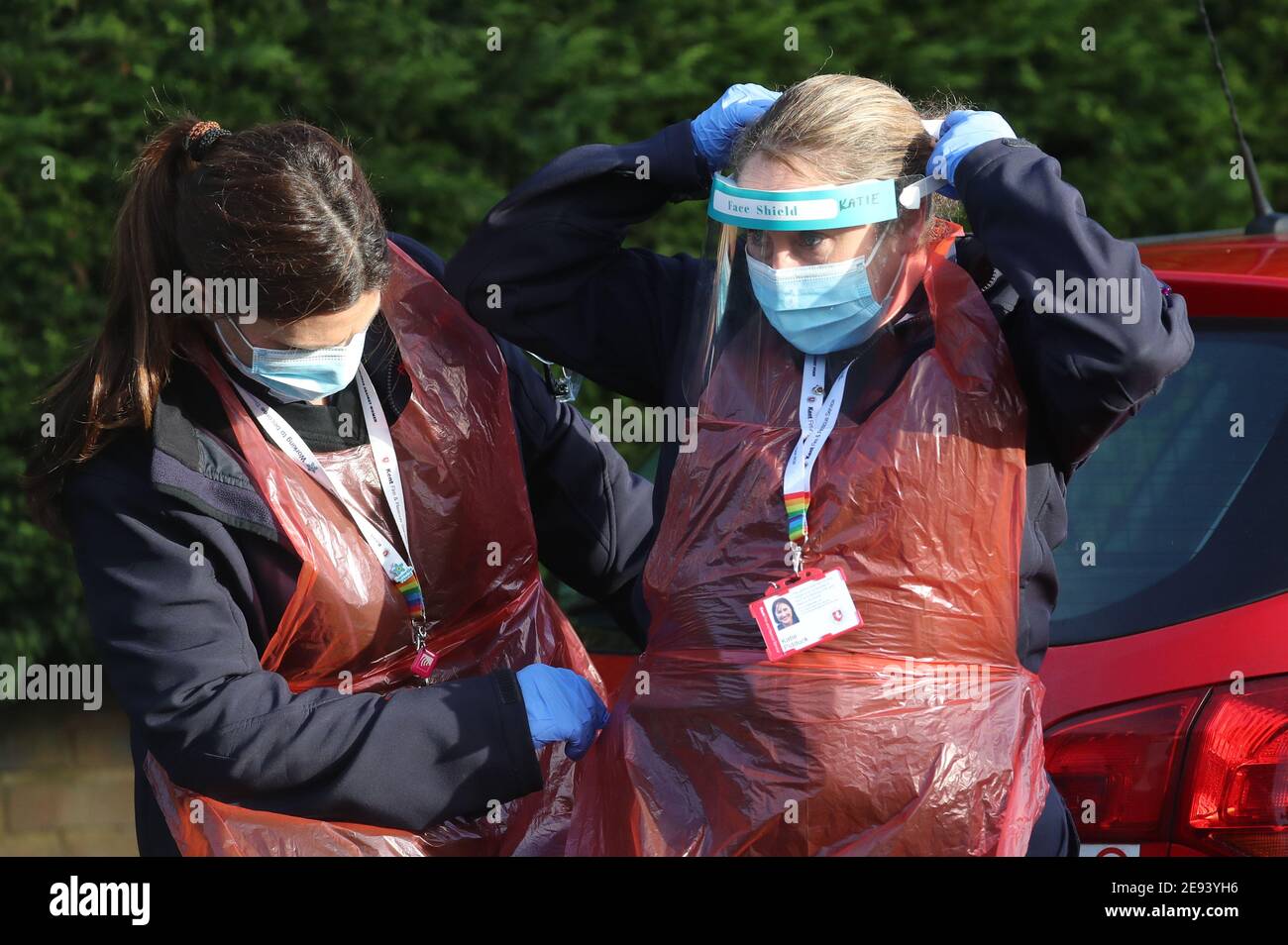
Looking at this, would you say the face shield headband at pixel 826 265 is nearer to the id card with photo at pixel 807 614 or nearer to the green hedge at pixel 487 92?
the id card with photo at pixel 807 614

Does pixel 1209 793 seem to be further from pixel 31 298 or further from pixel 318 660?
pixel 31 298

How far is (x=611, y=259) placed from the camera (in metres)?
2.63

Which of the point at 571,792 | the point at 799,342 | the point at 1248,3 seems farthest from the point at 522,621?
the point at 1248,3

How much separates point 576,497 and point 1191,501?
1076mm

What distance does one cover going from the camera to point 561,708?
2.36 meters

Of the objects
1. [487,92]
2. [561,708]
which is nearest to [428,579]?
[561,708]

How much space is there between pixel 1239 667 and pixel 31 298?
427cm

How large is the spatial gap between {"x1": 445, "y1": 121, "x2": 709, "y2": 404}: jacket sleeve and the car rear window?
2.55 feet

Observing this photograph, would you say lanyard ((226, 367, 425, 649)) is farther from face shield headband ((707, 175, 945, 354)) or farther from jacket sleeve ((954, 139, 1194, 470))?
jacket sleeve ((954, 139, 1194, 470))

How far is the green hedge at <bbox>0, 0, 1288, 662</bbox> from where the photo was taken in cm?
505

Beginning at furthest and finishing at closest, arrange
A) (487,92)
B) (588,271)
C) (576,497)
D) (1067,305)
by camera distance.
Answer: (487,92), (576,497), (588,271), (1067,305)
